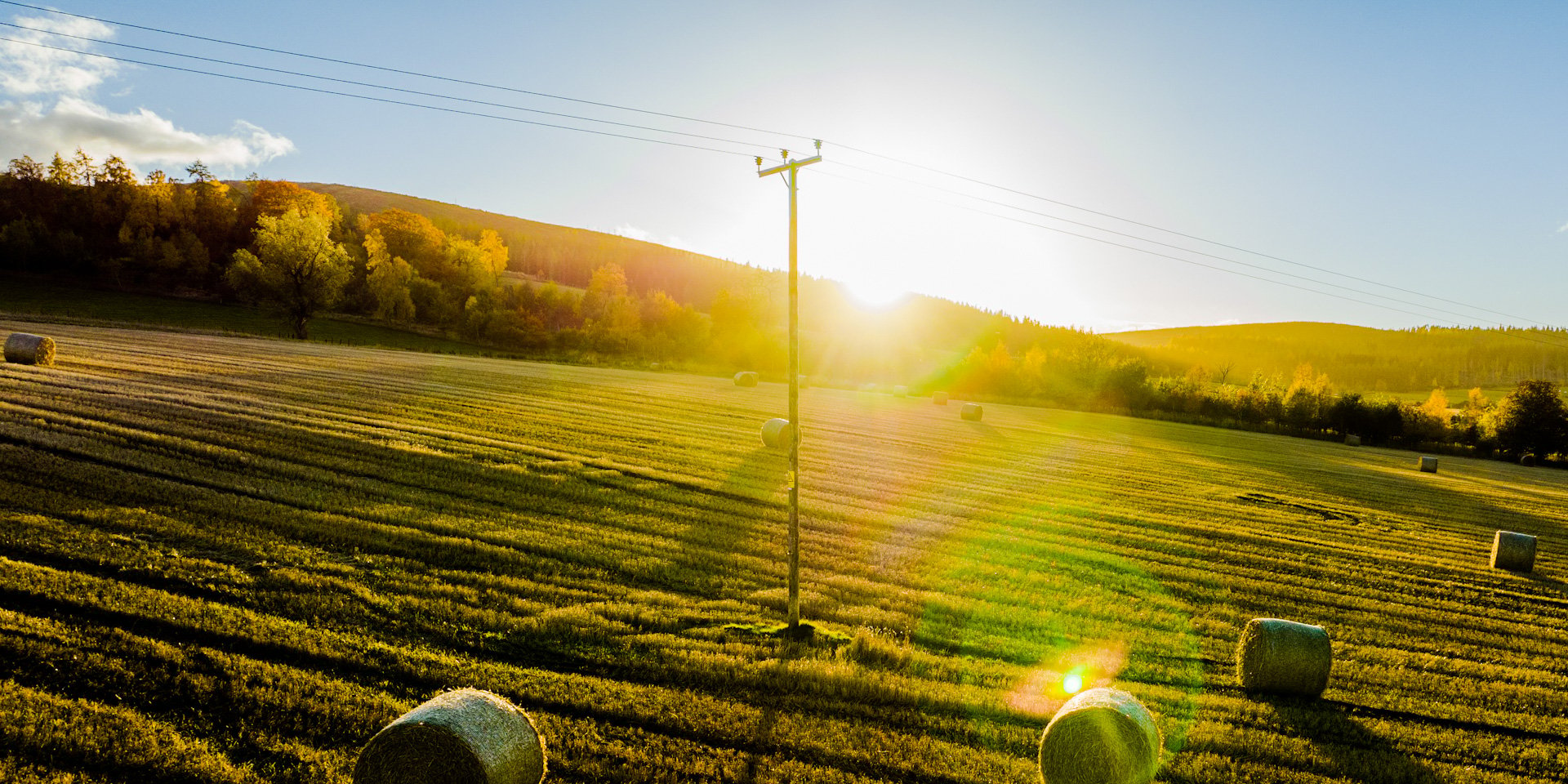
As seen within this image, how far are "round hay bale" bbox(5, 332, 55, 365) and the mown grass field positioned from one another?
5.13 m

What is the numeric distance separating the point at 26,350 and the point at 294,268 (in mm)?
42289

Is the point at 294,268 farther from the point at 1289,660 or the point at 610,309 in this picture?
the point at 1289,660

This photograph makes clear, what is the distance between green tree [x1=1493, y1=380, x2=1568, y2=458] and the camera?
66375mm

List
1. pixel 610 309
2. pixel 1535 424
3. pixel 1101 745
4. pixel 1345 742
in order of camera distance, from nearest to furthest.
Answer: pixel 1101 745
pixel 1345 742
pixel 1535 424
pixel 610 309

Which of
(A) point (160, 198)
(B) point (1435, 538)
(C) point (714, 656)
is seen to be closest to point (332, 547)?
(C) point (714, 656)

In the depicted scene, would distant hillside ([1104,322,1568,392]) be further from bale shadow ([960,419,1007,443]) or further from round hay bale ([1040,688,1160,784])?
round hay bale ([1040,688,1160,784])

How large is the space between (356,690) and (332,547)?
4546 millimetres

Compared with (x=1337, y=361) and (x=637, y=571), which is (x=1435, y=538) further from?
(x=1337, y=361)

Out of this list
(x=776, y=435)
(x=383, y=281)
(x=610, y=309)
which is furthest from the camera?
(x=610, y=309)

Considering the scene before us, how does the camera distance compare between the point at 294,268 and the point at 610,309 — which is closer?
the point at 294,268

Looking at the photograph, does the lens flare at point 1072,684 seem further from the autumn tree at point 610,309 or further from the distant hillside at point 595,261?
the distant hillside at point 595,261

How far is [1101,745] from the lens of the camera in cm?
633

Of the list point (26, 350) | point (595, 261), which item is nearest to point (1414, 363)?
point (595, 261)

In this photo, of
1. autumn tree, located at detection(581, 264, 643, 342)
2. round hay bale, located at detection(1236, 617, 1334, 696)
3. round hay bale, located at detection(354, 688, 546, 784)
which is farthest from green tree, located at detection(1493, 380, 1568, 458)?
round hay bale, located at detection(354, 688, 546, 784)
